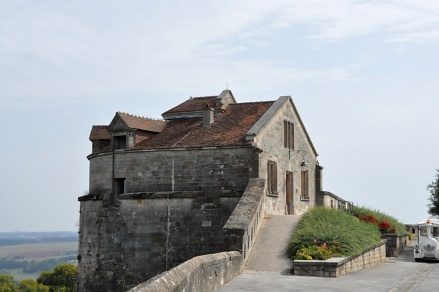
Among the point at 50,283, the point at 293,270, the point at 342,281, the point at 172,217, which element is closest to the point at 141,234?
the point at 172,217

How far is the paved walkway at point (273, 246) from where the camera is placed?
19.1 metres

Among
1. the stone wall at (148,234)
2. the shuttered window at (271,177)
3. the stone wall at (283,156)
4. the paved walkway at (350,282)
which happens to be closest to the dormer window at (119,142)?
the stone wall at (148,234)

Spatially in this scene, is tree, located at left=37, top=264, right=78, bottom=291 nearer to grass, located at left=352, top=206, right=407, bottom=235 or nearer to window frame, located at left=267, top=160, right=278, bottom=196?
grass, located at left=352, top=206, right=407, bottom=235

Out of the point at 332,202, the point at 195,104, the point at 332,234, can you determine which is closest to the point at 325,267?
the point at 332,234

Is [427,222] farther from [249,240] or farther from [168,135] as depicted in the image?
[168,135]

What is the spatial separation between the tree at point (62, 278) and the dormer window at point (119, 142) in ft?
118

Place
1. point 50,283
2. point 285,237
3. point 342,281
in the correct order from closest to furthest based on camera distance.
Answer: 1. point 342,281
2. point 285,237
3. point 50,283

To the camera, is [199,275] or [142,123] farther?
[142,123]

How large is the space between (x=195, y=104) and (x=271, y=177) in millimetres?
6600

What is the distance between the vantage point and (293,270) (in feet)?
61.4

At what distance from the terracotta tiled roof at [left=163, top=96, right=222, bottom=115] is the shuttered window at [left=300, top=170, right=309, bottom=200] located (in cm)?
607

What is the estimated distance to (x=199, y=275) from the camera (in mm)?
13883

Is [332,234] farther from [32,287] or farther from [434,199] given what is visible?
[32,287]

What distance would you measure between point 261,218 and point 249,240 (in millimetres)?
3528
